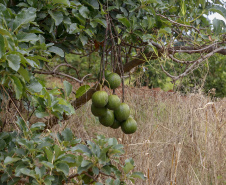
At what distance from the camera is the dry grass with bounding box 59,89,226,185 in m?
1.96

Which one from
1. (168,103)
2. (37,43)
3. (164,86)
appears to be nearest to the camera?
(37,43)

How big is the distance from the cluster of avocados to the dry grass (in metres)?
0.28

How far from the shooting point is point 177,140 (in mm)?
2469

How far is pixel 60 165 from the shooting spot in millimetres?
953

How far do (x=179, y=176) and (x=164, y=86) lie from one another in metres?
5.34

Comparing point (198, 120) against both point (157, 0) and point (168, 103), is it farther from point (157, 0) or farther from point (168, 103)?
point (157, 0)

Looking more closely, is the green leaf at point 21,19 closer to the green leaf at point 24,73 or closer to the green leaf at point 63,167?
the green leaf at point 24,73

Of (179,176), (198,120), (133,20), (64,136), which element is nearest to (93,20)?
(133,20)

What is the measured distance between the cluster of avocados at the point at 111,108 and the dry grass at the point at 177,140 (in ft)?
0.92

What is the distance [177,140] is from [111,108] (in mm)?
1540

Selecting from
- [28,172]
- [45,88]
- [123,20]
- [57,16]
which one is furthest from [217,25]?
[28,172]

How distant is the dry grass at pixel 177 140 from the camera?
77.3 inches

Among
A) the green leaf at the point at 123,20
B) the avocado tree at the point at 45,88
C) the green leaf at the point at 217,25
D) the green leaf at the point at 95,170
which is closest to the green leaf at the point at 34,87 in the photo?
the avocado tree at the point at 45,88

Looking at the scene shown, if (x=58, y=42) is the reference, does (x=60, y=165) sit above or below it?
below
